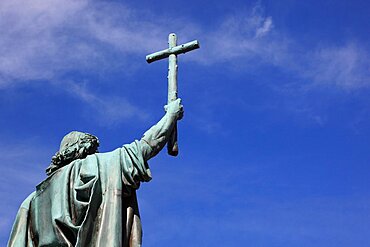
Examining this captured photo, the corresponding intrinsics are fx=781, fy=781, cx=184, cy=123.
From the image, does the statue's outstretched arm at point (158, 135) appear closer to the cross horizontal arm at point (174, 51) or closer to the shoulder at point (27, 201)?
the cross horizontal arm at point (174, 51)

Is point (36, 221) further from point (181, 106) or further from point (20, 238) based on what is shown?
point (181, 106)

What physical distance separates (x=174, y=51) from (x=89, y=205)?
3.17m

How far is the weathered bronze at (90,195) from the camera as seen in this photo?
11367 millimetres

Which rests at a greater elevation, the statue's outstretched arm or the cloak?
the statue's outstretched arm

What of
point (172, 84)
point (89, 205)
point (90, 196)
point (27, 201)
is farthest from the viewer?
point (172, 84)

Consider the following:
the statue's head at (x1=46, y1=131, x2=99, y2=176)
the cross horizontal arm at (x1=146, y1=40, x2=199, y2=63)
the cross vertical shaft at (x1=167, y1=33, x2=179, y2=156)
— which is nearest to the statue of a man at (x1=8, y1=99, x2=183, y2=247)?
the statue's head at (x1=46, y1=131, x2=99, y2=176)

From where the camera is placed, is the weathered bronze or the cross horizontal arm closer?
the weathered bronze

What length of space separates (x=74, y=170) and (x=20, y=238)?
52.2 inches

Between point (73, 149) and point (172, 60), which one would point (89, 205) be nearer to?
point (73, 149)

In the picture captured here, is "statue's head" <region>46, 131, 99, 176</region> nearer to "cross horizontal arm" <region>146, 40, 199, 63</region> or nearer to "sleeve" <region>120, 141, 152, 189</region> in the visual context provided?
"sleeve" <region>120, 141, 152, 189</region>

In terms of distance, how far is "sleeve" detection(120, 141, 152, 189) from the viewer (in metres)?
11.8

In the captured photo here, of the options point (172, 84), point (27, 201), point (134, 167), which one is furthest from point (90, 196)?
point (172, 84)

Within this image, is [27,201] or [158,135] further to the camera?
[27,201]

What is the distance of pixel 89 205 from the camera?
1140 cm
